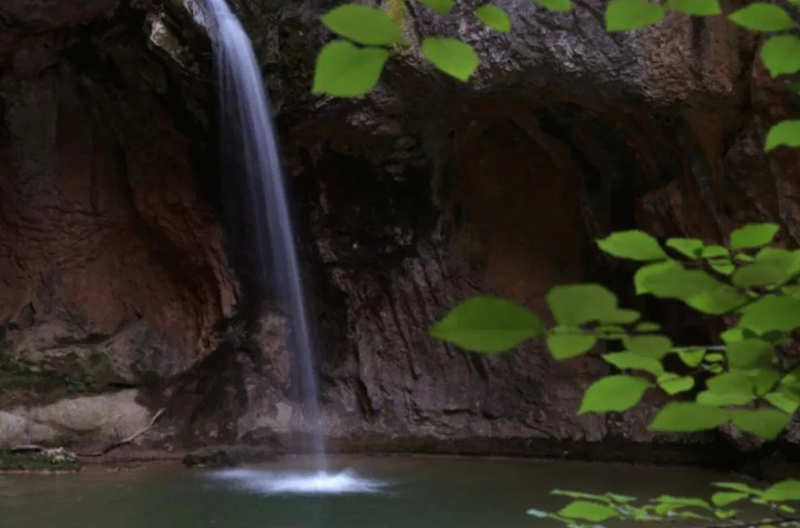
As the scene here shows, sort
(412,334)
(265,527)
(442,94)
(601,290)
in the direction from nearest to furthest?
(601,290) < (265,527) < (442,94) < (412,334)

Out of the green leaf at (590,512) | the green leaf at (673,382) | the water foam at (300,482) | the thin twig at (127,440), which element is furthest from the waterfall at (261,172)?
the green leaf at (673,382)

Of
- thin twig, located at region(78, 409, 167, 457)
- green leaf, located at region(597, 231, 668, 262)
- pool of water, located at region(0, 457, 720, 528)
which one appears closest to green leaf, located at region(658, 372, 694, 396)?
green leaf, located at region(597, 231, 668, 262)

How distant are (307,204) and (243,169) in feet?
2.01

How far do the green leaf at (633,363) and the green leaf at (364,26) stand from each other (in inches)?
12.8

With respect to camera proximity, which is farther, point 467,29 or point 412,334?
point 412,334

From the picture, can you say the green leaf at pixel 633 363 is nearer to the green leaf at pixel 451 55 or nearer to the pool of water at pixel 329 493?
the green leaf at pixel 451 55

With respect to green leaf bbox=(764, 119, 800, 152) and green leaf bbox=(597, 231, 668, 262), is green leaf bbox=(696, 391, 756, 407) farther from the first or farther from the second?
green leaf bbox=(764, 119, 800, 152)

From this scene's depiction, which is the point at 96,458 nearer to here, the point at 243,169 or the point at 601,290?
the point at 243,169

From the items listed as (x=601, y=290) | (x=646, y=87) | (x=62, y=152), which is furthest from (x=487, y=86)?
(x=601, y=290)

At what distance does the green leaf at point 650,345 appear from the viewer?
0.64 m

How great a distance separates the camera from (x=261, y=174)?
279 inches

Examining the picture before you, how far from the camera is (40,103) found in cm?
721

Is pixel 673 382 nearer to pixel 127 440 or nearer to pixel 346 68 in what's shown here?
pixel 346 68

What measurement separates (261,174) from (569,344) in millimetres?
6654
